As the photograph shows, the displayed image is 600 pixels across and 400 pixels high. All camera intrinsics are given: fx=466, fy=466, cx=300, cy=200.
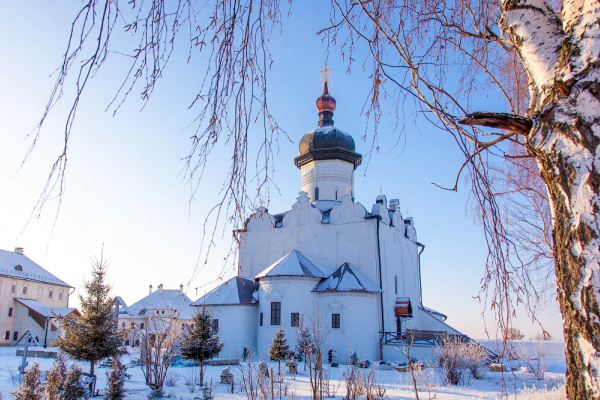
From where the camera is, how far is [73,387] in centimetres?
953

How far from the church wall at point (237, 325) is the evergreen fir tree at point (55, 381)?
11553mm

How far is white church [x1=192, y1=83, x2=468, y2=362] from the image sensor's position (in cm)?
2039

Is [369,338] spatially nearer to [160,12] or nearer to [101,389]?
[101,389]

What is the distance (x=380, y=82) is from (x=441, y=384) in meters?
11.4

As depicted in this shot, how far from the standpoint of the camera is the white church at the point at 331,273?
803 inches

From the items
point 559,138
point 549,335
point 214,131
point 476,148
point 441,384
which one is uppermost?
point 214,131

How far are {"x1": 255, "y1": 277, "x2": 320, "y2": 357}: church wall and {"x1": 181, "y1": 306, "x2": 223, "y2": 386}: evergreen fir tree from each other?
6267mm

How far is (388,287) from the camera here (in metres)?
22.5

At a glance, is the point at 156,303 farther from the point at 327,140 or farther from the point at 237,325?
the point at 327,140

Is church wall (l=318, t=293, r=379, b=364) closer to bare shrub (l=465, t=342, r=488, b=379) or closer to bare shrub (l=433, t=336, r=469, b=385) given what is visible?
bare shrub (l=465, t=342, r=488, b=379)

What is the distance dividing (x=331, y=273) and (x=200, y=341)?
9534 millimetres

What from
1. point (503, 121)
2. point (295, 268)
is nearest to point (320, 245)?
point (295, 268)

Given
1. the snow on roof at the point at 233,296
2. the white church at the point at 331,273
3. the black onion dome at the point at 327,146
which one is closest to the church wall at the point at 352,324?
the white church at the point at 331,273

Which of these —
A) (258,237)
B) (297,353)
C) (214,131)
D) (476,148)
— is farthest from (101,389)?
(258,237)
